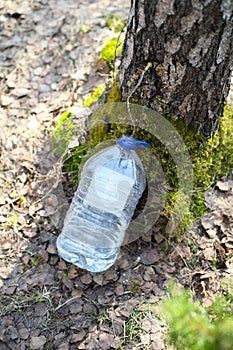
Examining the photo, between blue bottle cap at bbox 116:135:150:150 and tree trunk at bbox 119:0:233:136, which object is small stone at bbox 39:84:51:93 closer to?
tree trunk at bbox 119:0:233:136

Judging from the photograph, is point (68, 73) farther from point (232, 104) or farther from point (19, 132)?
point (232, 104)

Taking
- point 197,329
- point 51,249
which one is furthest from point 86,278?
point 197,329

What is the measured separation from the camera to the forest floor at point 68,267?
2.77m

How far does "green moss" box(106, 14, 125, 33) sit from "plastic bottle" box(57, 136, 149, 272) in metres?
1.67

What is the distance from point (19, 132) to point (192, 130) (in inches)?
58.8

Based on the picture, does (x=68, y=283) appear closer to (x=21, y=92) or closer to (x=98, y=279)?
(x=98, y=279)

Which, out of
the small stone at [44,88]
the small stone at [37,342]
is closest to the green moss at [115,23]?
the small stone at [44,88]

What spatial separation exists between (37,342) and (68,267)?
50 cm

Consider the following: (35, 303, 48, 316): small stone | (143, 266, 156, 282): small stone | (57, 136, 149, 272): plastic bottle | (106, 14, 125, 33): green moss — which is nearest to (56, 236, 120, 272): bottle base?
(57, 136, 149, 272): plastic bottle

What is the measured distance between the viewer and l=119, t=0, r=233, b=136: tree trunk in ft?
7.71

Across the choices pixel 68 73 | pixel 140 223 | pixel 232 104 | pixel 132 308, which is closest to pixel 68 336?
pixel 132 308

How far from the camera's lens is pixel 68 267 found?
3.01 meters

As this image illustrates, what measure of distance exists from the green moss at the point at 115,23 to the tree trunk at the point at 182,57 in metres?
1.52

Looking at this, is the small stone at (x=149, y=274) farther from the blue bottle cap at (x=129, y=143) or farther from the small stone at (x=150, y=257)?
the blue bottle cap at (x=129, y=143)
